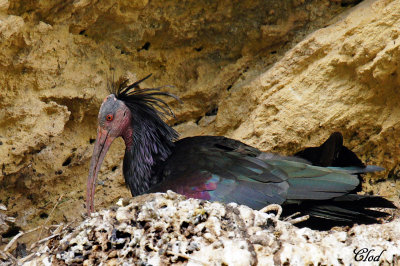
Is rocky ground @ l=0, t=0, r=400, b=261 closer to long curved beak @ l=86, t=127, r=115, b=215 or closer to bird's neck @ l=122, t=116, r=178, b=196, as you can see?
long curved beak @ l=86, t=127, r=115, b=215

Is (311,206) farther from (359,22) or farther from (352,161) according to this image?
(359,22)

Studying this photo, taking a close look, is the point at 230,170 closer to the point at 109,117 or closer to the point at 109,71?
the point at 109,117

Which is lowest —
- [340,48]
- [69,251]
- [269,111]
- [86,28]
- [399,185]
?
[399,185]

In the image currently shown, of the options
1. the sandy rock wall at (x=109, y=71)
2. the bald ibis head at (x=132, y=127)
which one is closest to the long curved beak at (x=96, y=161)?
the bald ibis head at (x=132, y=127)

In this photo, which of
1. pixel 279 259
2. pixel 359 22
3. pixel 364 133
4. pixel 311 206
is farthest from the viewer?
pixel 364 133

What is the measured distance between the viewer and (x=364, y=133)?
4.89 meters

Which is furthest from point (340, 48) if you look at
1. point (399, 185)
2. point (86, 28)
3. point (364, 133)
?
point (86, 28)

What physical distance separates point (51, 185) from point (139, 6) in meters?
1.62

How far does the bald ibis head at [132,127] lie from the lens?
4.63 meters

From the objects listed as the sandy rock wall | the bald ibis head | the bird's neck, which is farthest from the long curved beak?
the sandy rock wall

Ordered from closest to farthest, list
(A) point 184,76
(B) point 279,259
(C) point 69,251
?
(B) point 279,259, (C) point 69,251, (A) point 184,76

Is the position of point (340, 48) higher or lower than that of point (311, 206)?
higher

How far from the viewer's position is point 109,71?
5012mm

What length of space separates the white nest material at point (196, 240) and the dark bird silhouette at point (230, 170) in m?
0.66
